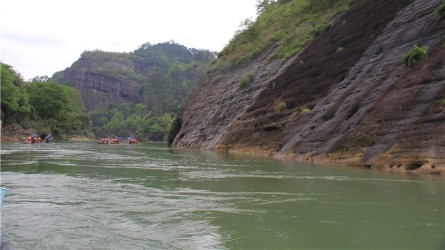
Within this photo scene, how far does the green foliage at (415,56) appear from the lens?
16844 millimetres

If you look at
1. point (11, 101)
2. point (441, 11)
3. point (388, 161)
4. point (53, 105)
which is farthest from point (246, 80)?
point (53, 105)

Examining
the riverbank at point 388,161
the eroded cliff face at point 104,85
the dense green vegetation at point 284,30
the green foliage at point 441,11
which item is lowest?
the riverbank at point 388,161

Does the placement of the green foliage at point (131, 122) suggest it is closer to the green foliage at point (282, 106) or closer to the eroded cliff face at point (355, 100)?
the eroded cliff face at point (355, 100)

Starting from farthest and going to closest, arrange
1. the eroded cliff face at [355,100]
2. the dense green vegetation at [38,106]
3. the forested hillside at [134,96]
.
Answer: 1. the forested hillside at [134,96]
2. the dense green vegetation at [38,106]
3. the eroded cliff face at [355,100]

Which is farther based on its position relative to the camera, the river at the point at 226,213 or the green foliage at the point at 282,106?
the green foliage at the point at 282,106

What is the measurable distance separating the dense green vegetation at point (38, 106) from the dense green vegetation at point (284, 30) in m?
36.4

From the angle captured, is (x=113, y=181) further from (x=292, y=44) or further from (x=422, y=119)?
(x=292, y=44)

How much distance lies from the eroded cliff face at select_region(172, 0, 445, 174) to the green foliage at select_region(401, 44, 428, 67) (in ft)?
0.93

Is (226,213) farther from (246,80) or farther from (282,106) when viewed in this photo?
(246,80)

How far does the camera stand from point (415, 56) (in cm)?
1712

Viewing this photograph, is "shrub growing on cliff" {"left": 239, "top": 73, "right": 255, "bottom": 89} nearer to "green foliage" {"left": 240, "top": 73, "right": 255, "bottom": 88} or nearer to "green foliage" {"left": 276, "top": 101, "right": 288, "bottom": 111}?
"green foliage" {"left": 240, "top": 73, "right": 255, "bottom": 88}

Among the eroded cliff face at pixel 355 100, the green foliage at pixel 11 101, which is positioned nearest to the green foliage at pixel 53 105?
the green foliage at pixel 11 101

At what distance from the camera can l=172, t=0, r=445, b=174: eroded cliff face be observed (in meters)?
14.2

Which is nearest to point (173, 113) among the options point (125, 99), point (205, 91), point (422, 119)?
point (125, 99)
